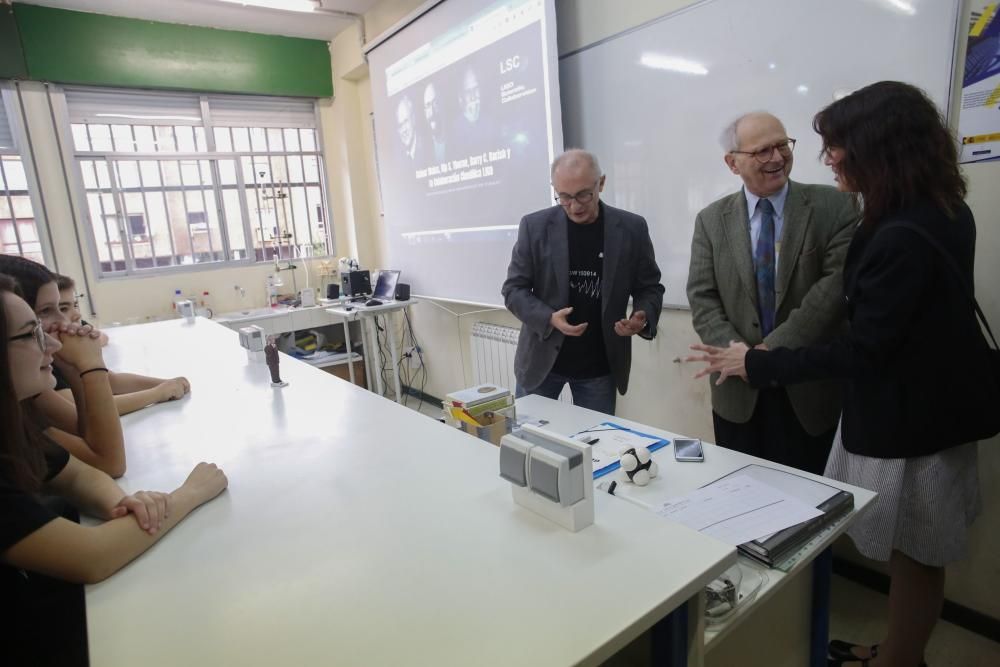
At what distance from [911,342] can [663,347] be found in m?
1.32

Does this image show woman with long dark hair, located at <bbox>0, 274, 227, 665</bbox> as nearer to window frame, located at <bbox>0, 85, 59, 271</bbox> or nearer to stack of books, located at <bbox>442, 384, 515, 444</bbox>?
stack of books, located at <bbox>442, 384, 515, 444</bbox>

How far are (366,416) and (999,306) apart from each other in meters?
1.82

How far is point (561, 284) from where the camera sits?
2139mm

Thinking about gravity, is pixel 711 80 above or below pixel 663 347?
above

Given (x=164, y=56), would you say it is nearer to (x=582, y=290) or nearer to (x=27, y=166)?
(x=27, y=166)

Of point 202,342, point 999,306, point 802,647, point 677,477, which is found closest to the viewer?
point 802,647

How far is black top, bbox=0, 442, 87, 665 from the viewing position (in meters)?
0.75

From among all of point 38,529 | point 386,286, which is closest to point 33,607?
point 38,529

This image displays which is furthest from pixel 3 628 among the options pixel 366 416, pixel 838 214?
pixel 838 214

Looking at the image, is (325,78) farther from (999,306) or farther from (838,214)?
(999,306)

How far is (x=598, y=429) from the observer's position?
1620mm

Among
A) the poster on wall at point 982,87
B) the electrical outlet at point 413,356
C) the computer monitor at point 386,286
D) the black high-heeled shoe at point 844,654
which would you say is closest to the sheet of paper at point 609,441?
the black high-heeled shoe at point 844,654

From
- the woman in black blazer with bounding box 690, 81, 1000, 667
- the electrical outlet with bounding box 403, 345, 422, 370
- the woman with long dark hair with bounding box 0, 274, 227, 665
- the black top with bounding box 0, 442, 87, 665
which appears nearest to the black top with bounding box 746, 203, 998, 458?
the woman in black blazer with bounding box 690, 81, 1000, 667

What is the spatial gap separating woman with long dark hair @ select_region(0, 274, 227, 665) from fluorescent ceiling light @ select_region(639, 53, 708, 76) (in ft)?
7.37
